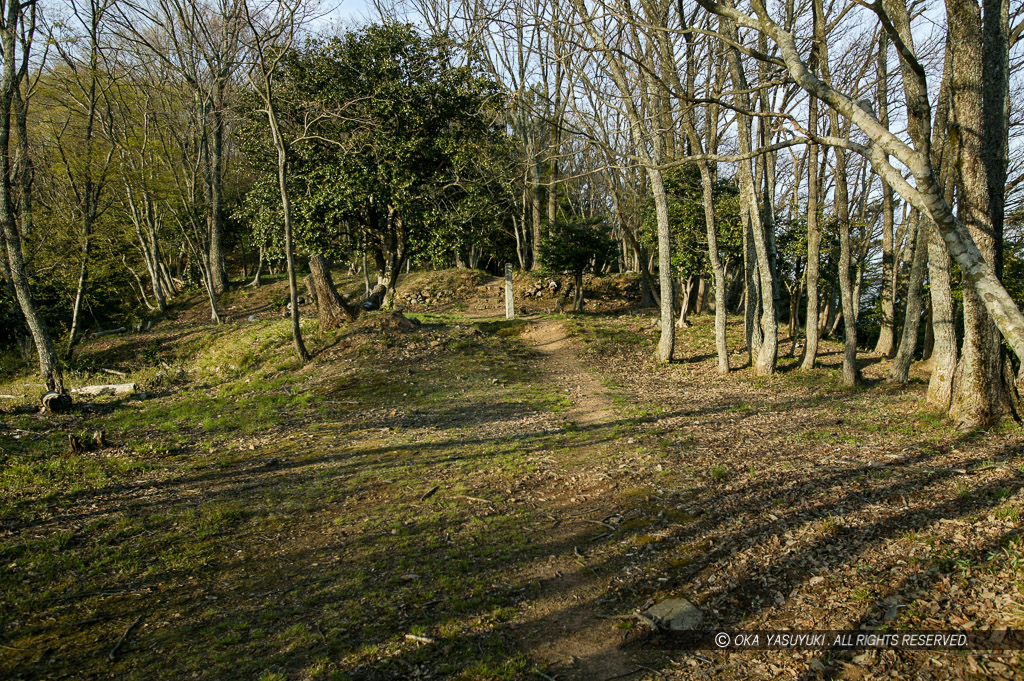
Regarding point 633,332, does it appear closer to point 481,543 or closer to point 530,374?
point 530,374

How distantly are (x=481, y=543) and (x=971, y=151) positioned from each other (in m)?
6.80

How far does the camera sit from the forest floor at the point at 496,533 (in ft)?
11.6

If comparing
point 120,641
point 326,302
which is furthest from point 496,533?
point 326,302

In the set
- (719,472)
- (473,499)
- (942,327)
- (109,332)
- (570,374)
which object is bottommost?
(473,499)

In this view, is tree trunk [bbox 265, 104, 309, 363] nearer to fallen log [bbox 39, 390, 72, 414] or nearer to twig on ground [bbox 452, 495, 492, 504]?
fallen log [bbox 39, 390, 72, 414]

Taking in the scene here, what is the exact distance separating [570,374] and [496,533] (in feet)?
25.0

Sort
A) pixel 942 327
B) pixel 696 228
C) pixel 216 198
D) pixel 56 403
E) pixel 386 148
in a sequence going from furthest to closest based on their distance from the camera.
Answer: pixel 216 198 → pixel 696 228 → pixel 386 148 → pixel 56 403 → pixel 942 327

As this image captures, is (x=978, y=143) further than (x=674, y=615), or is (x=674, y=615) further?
(x=978, y=143)

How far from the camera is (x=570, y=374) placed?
12656 mm

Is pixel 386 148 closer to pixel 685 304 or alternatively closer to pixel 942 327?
pixel 685 304

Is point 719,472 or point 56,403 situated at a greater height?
point 56,403

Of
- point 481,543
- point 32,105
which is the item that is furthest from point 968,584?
point 32,105

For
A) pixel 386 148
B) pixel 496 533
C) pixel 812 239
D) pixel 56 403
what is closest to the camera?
pixel 496 533

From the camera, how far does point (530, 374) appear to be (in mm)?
12406
